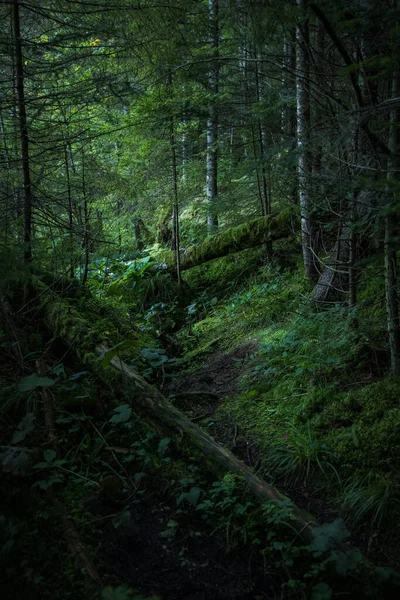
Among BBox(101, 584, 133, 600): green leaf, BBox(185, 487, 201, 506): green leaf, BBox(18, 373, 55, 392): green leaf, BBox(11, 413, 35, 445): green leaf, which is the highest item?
BBox(18, 373, 55, 392): green leaf

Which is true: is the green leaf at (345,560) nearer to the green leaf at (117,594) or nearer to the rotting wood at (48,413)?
the green leaf at (117,594)

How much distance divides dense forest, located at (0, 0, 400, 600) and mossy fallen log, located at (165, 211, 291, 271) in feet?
0.51

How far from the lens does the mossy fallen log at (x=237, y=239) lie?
833 centimetres

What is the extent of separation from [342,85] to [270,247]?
152 inches

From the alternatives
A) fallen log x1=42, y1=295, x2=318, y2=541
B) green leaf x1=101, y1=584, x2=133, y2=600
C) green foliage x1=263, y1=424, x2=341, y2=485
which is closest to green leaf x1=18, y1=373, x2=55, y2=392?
fallen log x1=42, y1=295, x2=318, y2=541

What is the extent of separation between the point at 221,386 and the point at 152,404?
187 centimetres

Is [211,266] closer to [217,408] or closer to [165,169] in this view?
[165,169]

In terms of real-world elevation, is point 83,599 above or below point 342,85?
below

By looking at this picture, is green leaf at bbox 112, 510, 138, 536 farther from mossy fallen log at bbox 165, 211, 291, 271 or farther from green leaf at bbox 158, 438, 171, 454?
mossy fallen log at bbox 165, 211, 291, 271

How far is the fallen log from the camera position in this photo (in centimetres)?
314

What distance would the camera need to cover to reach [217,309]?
8.38 metres

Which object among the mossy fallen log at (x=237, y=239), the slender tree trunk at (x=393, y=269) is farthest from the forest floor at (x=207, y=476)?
the mossy fallen log at (x=237, y=239)

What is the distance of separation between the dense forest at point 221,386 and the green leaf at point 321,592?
21 mm

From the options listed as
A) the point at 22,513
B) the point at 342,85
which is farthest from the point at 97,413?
the point at 342,85
